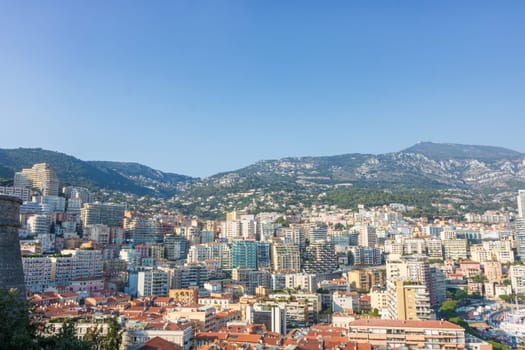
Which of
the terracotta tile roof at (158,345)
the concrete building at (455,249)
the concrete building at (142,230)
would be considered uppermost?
the concrete building at (142,230)

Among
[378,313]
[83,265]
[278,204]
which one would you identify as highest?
[278,204]

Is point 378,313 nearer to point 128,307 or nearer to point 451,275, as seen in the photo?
point 128,307

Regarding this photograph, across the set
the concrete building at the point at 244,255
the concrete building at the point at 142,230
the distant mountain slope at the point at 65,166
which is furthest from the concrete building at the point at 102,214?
the distant mountain slope at the point at 65,166

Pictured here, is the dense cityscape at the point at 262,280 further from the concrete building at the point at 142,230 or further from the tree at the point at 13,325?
the tree at the point at 13,325

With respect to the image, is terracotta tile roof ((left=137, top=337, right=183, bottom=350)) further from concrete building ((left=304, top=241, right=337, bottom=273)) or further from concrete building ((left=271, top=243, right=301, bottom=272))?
concrete building ((left=304, top=241, right=337, bottom=273))

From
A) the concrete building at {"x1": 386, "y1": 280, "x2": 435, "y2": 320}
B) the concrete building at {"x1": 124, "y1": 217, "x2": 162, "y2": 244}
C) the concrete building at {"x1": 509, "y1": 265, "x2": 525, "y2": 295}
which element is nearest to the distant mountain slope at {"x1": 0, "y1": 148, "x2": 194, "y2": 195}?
the concrete building at {"x1": 124, "y1": 217, "x2": 162, "y2": 244}

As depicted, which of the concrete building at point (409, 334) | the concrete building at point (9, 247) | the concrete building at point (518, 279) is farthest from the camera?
the concrete building at point (518, 279)

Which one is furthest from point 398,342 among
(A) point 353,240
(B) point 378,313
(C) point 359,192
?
(C) point 359,192

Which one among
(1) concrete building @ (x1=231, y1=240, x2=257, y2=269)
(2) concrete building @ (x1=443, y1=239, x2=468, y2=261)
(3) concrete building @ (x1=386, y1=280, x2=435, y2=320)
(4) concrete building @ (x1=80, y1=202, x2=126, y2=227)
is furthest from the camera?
(2) concrete building @ (x1=443, y1=239, x2=468, y2=261)
